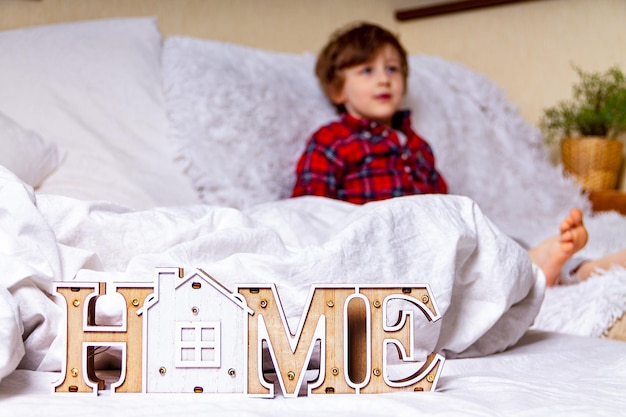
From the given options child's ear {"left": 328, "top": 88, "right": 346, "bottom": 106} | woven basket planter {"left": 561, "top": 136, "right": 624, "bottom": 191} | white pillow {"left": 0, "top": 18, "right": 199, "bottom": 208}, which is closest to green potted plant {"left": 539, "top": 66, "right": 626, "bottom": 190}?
woven basket planter {"left": 561, "top": 136, "right": 624, "bottom": 191}

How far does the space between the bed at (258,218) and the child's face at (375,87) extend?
0.24ft

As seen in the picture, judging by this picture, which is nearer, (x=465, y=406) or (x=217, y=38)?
(x=465, y=406)

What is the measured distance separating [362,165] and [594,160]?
0.71m

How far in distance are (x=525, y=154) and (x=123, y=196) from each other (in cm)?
114

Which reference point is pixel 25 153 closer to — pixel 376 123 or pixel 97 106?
pixel 97 106

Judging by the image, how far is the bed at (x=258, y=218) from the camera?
0.73 metres

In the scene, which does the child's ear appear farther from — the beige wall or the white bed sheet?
the white bed sheet

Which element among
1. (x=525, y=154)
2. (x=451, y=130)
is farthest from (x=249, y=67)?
(x=525, y=154)

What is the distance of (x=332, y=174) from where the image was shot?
1672 mm

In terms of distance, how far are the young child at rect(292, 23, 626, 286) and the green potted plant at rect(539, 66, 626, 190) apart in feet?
→ 1.59

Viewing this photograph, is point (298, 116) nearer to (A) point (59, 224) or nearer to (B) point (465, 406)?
(A) point (59, 224)

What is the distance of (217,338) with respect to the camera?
70 centimetres

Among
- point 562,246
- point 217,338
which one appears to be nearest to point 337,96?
point 562,246

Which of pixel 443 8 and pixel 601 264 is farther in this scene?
pixel 443 8
